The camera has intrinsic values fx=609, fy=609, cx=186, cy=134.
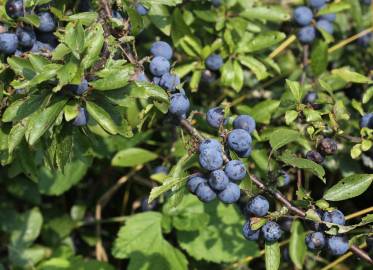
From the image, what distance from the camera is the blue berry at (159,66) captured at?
6.52 ft

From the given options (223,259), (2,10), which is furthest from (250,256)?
(2,10)

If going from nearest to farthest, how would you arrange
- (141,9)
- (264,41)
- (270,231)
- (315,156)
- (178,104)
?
1. (270,231)
2. (178,104)
3. (315,156)
4. (141,9)
5. (264,41)

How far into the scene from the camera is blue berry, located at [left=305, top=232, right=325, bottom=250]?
1813 mm

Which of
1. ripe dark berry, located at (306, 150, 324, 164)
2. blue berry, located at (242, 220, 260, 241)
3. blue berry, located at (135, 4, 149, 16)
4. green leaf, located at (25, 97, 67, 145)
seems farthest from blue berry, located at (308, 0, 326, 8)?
green leaf, located at (25, 97, 67, 145)

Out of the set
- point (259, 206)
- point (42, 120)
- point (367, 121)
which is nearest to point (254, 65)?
point (367, 121)

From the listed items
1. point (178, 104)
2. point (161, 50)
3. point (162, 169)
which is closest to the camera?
point (178, 104)

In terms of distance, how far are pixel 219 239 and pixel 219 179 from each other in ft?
2.90

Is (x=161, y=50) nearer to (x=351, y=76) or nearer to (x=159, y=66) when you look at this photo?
(x=159, y=66)

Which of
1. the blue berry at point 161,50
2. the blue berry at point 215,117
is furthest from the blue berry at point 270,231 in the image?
the blue berry at point 161,50

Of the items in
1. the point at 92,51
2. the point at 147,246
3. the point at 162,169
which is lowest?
the point at 147,246

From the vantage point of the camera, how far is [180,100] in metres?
1.93

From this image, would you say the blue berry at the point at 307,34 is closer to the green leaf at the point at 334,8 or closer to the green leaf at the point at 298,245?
the green leaf at the point at 334,8

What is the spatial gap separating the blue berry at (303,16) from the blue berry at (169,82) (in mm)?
937

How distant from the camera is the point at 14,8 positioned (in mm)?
1983
